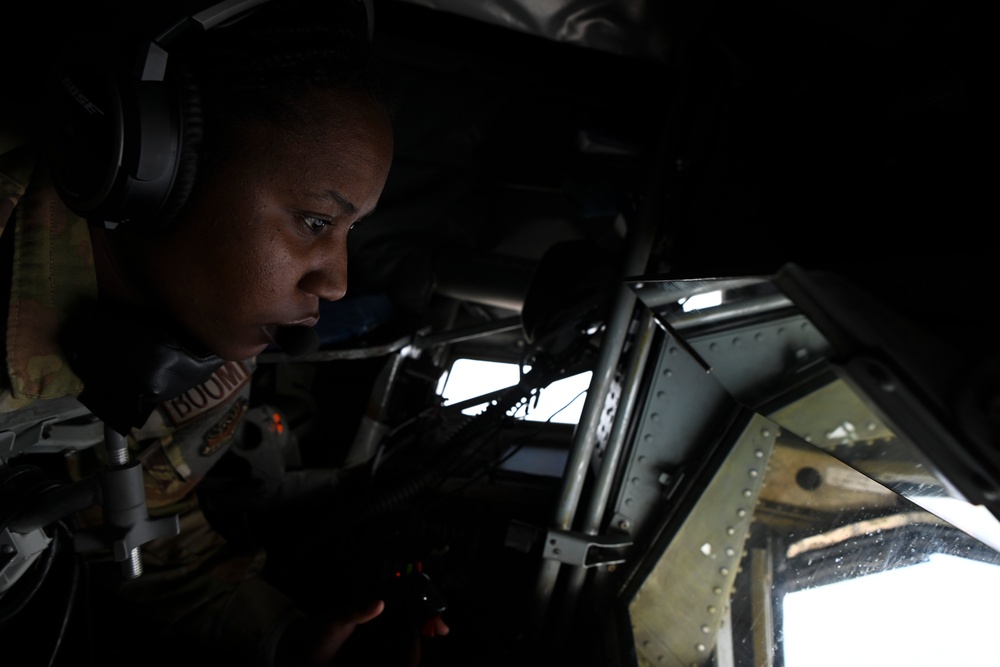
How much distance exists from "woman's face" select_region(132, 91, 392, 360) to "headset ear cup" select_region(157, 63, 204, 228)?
3cm

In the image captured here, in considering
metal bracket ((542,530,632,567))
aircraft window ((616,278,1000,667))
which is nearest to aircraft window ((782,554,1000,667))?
aircraft window ((616,278,1000,667))

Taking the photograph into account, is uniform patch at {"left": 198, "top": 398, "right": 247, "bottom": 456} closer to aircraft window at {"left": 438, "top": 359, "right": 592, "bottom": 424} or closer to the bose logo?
aircraft window at {"left": 438, "top": 359, "right": 592, "bottom": 424}

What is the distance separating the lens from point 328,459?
5.77 feet

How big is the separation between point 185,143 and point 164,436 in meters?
0.76

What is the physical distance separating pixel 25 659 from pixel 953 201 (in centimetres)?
156

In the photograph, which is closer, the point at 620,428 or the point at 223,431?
the point at 620,428

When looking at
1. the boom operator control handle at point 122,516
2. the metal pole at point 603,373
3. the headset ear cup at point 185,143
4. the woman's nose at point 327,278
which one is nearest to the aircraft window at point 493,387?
the metal pole at point 603,373

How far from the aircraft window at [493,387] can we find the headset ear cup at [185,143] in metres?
1.02

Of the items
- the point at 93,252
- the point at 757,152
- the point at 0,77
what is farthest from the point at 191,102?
the point at 757,152

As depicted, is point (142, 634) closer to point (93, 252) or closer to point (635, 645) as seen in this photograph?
point (93, 252)

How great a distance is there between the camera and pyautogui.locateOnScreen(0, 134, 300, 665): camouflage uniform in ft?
2.73

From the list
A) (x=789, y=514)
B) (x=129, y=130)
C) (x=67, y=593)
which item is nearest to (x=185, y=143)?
(x=129, y=130)

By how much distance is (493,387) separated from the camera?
185cm

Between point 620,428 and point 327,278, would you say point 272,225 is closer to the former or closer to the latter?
point 327,278
